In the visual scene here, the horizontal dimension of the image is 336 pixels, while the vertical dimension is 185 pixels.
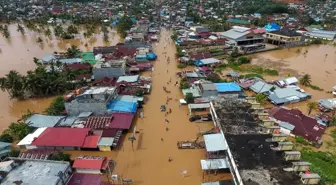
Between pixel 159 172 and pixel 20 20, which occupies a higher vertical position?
pixel 20 20

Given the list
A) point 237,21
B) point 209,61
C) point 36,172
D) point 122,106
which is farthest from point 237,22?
point 36,172

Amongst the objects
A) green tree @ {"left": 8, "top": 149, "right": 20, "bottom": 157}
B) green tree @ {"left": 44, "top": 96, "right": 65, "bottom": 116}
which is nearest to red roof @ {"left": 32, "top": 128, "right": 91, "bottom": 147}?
green tree @ {"left": 8, "top": 149, "right": 20, "bottom": 157}

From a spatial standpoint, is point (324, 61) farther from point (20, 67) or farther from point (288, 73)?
point (20, 67)

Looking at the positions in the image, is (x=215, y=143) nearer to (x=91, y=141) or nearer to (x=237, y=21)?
(x=91, y=141)

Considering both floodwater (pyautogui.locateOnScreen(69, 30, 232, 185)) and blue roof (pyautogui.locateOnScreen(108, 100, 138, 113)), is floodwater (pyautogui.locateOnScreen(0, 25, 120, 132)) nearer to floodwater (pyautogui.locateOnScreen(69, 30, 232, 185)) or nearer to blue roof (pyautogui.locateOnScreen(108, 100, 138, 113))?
blue roof (pyautogui.locateOnScreen(108, 100, 138, 113))

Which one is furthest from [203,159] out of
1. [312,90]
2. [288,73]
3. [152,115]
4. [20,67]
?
[20,67]

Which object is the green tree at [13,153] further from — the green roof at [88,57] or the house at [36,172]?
the green roof at [88,57]
